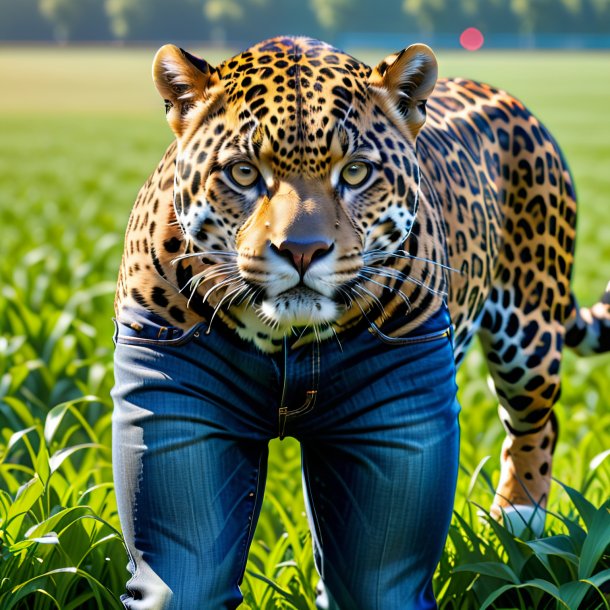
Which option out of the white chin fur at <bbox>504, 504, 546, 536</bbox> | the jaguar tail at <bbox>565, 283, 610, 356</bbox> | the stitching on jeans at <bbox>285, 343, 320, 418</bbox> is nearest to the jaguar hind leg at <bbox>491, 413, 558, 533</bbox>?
the white chin fur at <bbox>504, 504, 546, 536</bbox>

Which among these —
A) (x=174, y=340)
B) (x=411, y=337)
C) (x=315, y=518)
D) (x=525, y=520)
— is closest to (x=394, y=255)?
(x=411, y=337)

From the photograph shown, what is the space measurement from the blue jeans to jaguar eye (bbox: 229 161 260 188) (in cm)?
33

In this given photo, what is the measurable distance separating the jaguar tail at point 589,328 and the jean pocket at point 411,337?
1.24 meters

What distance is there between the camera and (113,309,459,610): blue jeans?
2.31 meters

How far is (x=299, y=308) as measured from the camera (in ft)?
6.95

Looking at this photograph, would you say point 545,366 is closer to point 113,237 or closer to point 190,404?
point 190,404

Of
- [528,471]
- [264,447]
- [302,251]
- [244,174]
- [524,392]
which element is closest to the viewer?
[302,251]

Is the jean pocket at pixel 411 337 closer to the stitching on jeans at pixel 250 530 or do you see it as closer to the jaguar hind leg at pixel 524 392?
the stitching on jeans at pixel 250 530

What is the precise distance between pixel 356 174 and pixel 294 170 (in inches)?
5.1

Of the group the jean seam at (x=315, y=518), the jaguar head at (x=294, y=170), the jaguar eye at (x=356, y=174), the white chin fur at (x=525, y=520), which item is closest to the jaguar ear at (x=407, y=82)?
the jaguar head at (x=294, y=170)

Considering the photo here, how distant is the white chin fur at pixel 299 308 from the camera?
2107 millimetres

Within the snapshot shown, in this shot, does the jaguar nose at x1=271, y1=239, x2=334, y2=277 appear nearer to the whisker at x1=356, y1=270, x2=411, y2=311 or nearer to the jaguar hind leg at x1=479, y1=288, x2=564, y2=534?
the whisker at x1=356, y1=270, x2=411, y2=311

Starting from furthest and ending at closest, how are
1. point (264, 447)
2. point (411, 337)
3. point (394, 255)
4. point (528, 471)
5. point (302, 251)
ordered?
point (528, 471), point (264, 447), point (411, 337), point (394, 255), point (302, 251)

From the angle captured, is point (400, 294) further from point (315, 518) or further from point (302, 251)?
point (315, 518)
